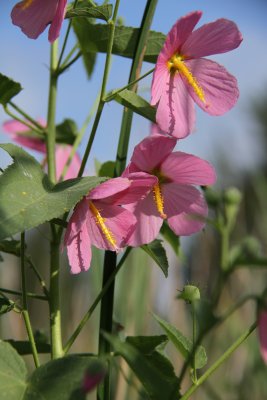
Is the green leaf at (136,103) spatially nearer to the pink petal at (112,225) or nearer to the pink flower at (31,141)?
the pink petal at (112,225)

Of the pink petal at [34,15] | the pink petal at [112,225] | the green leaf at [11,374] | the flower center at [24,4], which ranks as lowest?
the green leaf at [11,374]

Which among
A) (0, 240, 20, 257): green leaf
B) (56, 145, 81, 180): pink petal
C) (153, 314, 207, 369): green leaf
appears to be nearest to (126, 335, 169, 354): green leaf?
(153, 314, 207, 369): green leaf

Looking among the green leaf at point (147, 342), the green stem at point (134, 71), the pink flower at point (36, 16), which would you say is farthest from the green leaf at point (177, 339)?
the pink flower at point (36, 16)

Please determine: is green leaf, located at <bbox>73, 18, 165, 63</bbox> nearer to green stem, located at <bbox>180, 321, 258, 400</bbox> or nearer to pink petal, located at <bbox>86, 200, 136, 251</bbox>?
pink petal, located at <bbox>86, 200, 136, 251</bbox>

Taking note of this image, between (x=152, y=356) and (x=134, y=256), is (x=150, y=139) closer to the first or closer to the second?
(x=152, y=356)

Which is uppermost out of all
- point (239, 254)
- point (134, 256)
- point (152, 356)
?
point (239, 254)

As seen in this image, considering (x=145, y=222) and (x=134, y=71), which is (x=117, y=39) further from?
(x=145, y=222)

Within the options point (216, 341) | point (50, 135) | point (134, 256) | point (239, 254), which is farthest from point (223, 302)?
point (239, 254)
